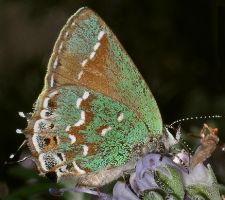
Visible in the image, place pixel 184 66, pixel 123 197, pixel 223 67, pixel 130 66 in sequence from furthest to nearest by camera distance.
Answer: pixel 184 66 → pixel 223 67 → pixel 130 66 → pixel 123 197

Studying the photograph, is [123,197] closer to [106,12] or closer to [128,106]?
[128,106]

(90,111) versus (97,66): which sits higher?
(97,66)

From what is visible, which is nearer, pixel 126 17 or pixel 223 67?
pixel 223 67

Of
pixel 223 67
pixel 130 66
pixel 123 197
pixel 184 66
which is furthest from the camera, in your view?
pixel 184 66

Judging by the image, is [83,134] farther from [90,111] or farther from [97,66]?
[97,66]

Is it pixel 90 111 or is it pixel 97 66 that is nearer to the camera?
pixel 97 66

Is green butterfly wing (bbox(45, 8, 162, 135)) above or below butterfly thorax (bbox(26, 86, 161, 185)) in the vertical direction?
above

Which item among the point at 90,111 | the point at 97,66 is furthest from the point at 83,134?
the point at 97,66

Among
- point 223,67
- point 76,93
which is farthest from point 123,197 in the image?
point 223,67
